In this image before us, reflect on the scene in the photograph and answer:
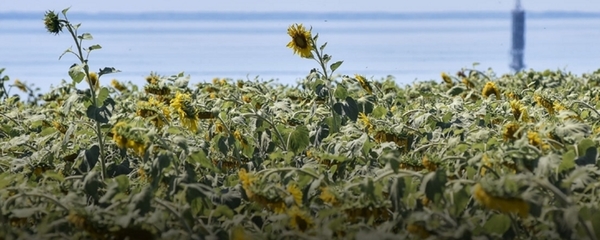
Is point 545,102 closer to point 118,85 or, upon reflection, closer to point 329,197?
point 329,197

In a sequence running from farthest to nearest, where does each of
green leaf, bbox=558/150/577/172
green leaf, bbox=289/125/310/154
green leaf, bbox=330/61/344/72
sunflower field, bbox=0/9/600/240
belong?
green leaf, bbox=330/61/344/72 < green leaf, bbox=289/125/310/154 < green leaf, bbox=558/150/577/172 < sunflower field, bbox=0/9/600/240

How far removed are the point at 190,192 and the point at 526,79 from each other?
5033 mm

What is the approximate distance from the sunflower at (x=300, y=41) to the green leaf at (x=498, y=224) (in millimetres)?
1459

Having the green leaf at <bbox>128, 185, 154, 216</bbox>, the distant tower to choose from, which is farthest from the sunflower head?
the distant tower

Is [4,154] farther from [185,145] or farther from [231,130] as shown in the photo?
[185,145]

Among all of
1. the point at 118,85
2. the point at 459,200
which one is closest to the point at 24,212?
the point at 459,200

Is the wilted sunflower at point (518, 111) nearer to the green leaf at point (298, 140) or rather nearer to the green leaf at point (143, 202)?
the green leaf at point (298, 140)

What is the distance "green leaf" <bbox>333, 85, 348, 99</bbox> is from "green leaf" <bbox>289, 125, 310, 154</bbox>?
25 centimetres

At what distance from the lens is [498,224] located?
226 cm

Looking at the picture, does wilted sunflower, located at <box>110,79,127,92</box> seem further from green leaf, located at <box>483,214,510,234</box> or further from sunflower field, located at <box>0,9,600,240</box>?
green leaf, located at <box>483,214,510,234</box>

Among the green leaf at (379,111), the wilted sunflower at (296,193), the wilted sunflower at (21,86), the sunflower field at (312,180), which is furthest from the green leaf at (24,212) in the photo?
the wilted sunflower at (21,86)

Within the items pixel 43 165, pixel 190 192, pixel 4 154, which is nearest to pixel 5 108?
pixel 4 154

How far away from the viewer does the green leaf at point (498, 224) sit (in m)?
2.26

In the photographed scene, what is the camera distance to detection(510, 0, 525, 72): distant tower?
499 inches
